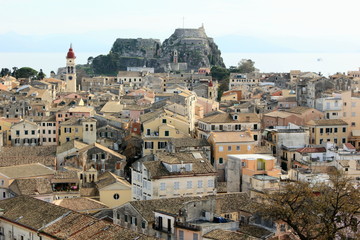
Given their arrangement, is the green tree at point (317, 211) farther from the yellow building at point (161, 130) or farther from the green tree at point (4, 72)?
the green tree at point (4, 72)

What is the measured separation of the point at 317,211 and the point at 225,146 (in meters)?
23.6

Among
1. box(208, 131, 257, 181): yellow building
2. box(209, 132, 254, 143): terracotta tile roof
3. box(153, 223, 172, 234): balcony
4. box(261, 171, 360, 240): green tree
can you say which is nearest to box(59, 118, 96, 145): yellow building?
box(209, 132, 254, 143): terracotta tile roof

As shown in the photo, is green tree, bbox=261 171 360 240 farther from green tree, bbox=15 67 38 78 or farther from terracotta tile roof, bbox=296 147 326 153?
green tree, bbox=15 67 38 78

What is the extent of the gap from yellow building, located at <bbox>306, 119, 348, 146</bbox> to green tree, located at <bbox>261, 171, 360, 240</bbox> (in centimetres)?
2811

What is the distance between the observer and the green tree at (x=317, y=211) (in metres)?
35.9

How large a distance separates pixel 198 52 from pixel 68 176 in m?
111

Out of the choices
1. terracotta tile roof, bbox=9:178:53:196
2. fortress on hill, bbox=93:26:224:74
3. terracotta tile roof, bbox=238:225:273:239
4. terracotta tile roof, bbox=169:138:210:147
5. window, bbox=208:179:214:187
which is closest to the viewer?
terracotta tile roof, bbox=238:225:273:239

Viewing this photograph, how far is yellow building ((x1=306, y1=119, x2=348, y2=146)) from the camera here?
66.8 m

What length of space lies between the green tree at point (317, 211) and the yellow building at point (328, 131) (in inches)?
1107

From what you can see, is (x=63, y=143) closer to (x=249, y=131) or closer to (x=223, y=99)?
(x=249, y=131)

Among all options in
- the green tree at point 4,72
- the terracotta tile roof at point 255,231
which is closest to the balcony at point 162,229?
the terracotta tile roof at point 255,231

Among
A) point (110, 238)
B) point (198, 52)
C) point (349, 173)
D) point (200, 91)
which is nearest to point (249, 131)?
point (349, 173)

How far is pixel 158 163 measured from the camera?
165 ft

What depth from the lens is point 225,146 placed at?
6084 cm
